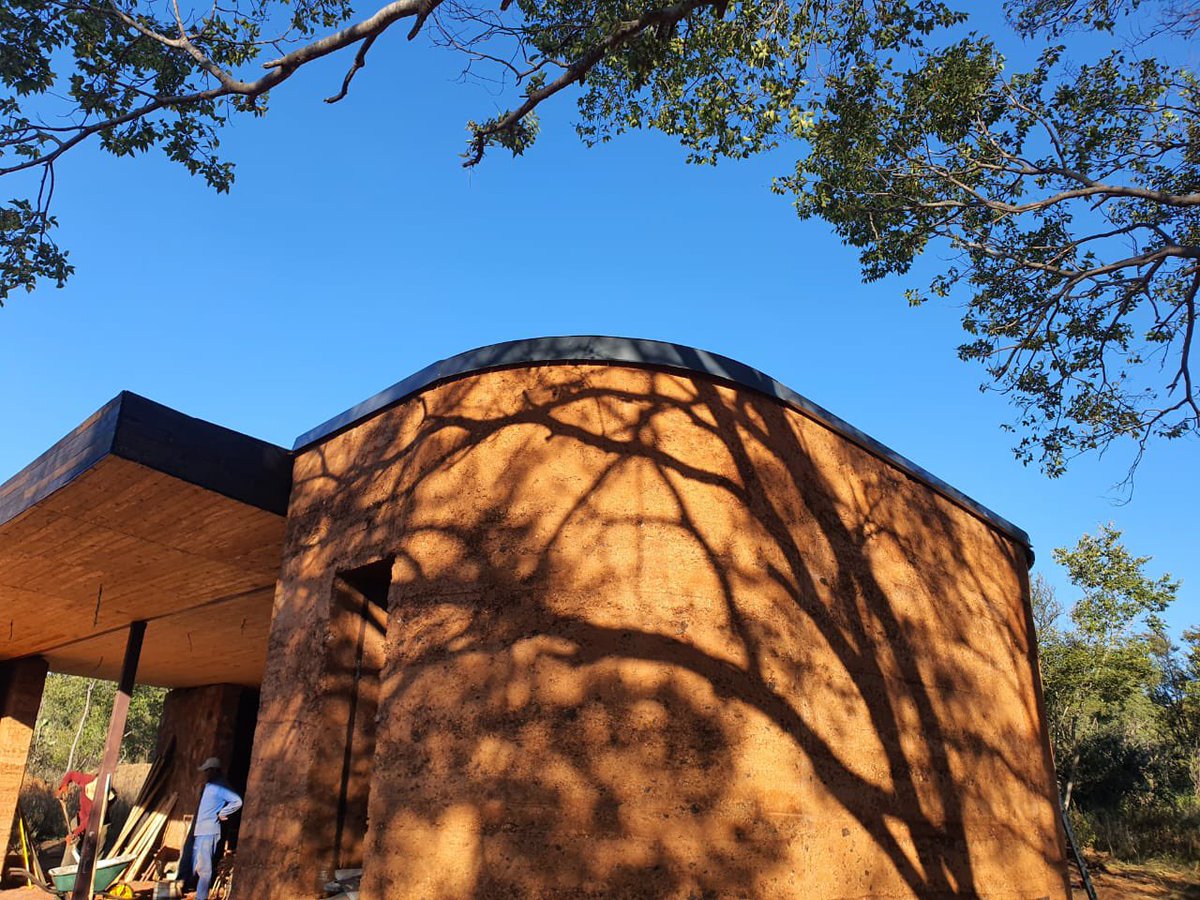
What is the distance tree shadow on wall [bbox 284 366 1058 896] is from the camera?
5.32m

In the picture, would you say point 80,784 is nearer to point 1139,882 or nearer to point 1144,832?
point 1139,882

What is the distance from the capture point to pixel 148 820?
1614cm

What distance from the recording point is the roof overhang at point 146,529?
6992mm

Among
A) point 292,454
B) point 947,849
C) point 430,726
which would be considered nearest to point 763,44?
point 292,454

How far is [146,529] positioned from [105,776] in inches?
184

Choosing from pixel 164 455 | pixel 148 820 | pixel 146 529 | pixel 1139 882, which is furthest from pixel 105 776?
pixel 1139 882

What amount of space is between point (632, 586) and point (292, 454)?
409 cm

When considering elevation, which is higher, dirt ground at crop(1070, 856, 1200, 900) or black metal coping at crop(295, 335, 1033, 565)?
black metal coping at crop(295, 335, 1033, 565)

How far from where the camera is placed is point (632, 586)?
5863 millimetres

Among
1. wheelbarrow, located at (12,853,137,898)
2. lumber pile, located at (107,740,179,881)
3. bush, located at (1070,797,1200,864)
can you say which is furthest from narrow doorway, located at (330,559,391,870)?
bush, located at (1070,797,1200,864)


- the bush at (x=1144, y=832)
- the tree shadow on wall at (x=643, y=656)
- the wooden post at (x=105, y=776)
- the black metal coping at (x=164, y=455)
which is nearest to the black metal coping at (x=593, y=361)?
the tree shadow on wall at (x=643, y=656)

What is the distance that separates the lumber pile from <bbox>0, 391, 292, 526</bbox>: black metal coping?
9.94 metres

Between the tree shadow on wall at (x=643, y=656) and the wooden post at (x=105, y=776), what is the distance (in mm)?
5855

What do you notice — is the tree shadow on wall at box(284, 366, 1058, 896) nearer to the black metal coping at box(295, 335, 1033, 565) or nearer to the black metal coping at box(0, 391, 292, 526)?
the black metal coping at box(295, 335, 1033, 565)
